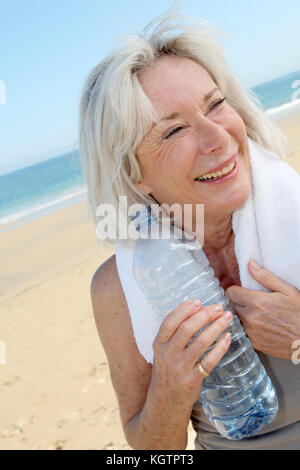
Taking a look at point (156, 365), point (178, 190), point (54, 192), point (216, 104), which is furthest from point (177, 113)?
point (54, 192)

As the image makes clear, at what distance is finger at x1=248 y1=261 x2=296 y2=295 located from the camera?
74.5 inches

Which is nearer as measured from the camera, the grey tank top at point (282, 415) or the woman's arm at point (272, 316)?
the woman's arm at point (272, 316)

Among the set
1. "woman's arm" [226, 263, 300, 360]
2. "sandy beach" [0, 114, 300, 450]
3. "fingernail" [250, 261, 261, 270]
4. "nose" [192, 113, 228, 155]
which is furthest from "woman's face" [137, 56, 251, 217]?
"sandy beach" [0, 114, 300, 450]

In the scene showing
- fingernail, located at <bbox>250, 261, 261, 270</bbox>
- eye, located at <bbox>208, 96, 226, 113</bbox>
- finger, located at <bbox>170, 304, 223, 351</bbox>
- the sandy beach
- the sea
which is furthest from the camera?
the sea

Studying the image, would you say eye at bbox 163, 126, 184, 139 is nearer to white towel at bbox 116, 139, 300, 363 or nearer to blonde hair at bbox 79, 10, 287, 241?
blonde hair at bbox 79, 10, 287, 241

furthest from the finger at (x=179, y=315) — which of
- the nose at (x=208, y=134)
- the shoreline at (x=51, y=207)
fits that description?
the shoreline at (x=51, y=207)

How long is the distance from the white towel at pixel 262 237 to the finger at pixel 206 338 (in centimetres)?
33

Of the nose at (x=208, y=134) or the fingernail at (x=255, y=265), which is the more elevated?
the nose at (x=208, y=134)

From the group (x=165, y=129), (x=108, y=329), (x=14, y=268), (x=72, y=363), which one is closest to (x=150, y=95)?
(x=165, y=129)

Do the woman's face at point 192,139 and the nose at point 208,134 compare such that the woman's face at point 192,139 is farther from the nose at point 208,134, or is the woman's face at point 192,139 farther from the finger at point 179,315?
the finger at point 179,315

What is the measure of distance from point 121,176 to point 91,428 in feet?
9.21

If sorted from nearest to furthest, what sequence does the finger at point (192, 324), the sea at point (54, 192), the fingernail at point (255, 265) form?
1. the finger at point (192, 324)
2. the fingernail at point (255, 265)
3. the sea at point (54, 192)

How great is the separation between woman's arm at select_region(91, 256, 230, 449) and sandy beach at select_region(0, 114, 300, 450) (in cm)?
91

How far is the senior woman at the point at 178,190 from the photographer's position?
1849 millimetres
